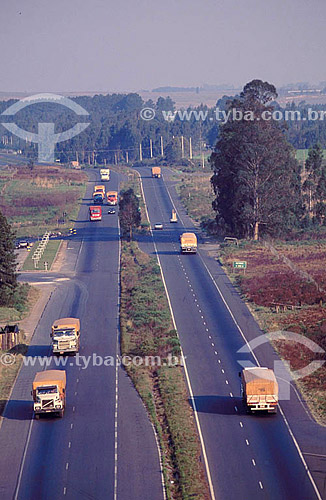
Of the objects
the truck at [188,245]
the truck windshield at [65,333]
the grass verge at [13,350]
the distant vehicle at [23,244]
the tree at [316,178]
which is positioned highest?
the tree at [316,178]

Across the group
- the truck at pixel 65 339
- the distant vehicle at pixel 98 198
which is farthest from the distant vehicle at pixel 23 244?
the truck at pixel 65 339

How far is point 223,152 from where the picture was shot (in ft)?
296

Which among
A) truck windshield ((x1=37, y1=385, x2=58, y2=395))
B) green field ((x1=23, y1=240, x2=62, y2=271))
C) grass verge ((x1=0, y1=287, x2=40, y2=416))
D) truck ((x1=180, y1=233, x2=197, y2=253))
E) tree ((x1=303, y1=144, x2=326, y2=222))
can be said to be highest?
tree ((x1=303, y1=144, x2=326, y2=222))

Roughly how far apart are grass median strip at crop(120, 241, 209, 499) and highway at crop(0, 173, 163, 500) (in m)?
0.65

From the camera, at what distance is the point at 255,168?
A: 8712cm

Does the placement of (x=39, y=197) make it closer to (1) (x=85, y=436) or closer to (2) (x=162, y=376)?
(2) (x=162, y=376)

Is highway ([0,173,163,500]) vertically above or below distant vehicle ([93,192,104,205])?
below

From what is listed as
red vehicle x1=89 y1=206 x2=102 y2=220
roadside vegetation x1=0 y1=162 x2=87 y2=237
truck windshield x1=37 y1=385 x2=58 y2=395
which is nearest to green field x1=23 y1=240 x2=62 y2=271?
roadside vegetation x1=0 y1=162 x2=87 y2=237

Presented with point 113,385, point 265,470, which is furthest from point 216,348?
point 265,470

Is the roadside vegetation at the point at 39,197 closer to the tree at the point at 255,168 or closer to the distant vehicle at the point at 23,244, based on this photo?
the distant vehicle at the point at 23,244

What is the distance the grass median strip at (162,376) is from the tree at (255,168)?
20.0 meters

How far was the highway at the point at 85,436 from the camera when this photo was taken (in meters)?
30.5

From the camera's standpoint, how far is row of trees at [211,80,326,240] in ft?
284

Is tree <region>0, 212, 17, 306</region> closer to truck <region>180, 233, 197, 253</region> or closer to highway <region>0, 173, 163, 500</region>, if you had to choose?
highway <region>0, 173, 163, 500</region>
